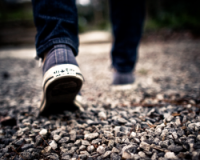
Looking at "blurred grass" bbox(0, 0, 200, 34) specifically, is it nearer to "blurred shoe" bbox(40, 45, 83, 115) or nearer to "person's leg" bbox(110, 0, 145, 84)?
"person's leg" bbox(110, 0, 145, 84)

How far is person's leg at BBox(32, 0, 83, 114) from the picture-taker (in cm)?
73

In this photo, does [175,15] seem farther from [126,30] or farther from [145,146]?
[145,146]

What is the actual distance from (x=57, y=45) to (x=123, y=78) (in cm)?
88

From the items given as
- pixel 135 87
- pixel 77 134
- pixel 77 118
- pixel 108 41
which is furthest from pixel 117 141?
pixel 108 41

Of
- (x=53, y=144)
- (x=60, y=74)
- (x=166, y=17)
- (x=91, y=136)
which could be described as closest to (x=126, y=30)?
(x=60, y=74)

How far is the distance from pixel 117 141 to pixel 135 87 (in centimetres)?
88

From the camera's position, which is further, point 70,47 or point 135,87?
point 135,87

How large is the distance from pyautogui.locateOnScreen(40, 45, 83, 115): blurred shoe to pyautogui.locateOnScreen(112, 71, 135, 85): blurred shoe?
2.47 feet

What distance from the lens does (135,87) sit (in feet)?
4.89

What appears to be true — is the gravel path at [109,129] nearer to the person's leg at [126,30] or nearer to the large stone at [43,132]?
the large stone at [43,132]

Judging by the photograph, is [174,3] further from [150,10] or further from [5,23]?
[5,23]

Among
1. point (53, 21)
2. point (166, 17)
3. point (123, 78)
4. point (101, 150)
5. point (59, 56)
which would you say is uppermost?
point (166, 17)

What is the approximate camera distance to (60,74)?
0.71 m

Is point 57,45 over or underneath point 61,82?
over
